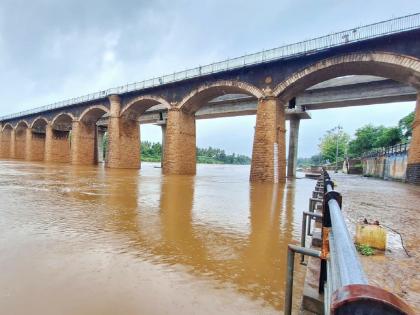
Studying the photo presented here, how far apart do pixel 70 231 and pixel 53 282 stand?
179 centimetres

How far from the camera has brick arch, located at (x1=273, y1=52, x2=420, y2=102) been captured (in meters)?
14.1

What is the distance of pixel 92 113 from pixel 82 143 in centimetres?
394

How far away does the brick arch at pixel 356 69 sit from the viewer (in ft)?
46.3

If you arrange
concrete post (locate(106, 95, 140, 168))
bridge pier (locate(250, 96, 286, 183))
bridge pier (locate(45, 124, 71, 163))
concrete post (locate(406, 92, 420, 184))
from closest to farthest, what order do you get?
concrete post (locate(406, 92, 420, 184))
bridge pier (locate(250, 96, 286, 183))
concrete post (locate(106, 95, 140, 168))
bridge pier (locate(45, 124, 71, 163))

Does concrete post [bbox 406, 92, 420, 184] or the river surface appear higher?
concrete post [bbox 406, 92, 420, 184]

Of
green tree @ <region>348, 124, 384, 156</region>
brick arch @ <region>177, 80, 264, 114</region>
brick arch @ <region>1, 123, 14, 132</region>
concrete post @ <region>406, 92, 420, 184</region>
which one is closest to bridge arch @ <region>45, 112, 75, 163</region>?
brick arch @ <region>1, 123, 14, 132</region>

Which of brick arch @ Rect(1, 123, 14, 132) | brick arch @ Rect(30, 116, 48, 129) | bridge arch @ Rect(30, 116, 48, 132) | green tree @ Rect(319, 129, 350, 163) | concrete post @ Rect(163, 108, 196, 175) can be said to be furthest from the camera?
green tree @ Rect(319, 129, 350, 163)

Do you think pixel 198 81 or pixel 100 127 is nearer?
pixel 198 81

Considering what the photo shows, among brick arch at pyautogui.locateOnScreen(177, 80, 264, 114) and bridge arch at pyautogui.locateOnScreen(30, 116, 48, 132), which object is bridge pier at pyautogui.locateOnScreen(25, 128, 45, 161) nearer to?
bridge arch at pyautogui.locateOnScreen(30, 116, 48, 132)

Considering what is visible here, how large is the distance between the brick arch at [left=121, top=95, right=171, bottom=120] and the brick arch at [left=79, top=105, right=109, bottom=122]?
332cm

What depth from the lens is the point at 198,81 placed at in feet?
71.8

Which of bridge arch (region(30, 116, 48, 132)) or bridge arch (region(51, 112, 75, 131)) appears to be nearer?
bridge arch (region(51, 112, 75, 131))

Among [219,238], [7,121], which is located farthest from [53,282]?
[7,121]

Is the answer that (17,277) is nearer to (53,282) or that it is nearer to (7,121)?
(53,282)
